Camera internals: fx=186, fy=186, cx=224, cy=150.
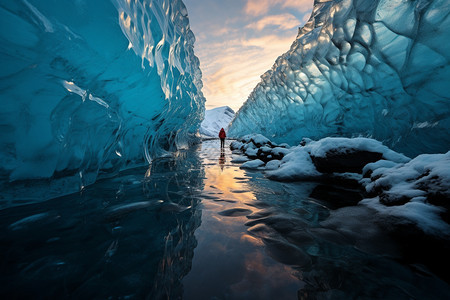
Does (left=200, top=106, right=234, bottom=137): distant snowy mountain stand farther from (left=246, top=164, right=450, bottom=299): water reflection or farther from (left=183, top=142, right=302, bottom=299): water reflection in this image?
(left=183, top=142, right=302, bottom=299): water reflection

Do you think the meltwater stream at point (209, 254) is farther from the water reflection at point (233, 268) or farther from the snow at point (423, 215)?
the snow at point (423, 215)

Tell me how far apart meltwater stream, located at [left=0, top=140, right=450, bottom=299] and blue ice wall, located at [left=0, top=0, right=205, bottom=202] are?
66cm

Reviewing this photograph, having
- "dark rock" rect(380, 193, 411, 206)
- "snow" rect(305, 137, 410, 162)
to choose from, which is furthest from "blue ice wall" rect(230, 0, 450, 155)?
"dark rock" rect(380, 193, 411, 206)

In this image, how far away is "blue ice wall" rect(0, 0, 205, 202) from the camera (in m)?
1.89

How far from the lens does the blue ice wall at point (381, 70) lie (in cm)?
384

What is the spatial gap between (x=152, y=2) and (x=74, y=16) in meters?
2.64

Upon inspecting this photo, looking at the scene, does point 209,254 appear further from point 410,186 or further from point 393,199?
point 410,186

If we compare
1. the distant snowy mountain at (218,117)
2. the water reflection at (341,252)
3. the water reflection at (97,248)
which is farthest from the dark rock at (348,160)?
the distant snowy mountain at (218,117)

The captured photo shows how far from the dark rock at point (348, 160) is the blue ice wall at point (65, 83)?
3.69 m

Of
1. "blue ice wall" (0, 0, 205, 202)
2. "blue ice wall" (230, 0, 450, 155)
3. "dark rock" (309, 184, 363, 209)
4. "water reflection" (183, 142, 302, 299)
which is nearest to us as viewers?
"water reflection" (183, 142, 302, 299)

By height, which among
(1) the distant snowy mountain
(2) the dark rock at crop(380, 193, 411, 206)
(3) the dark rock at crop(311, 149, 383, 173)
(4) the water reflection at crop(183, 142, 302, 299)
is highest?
(1) the distant snowy mountain

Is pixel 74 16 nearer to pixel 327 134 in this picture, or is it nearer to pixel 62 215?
pixel 62 215

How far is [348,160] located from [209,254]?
2863 mm

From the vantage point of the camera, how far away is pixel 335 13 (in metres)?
6.09
